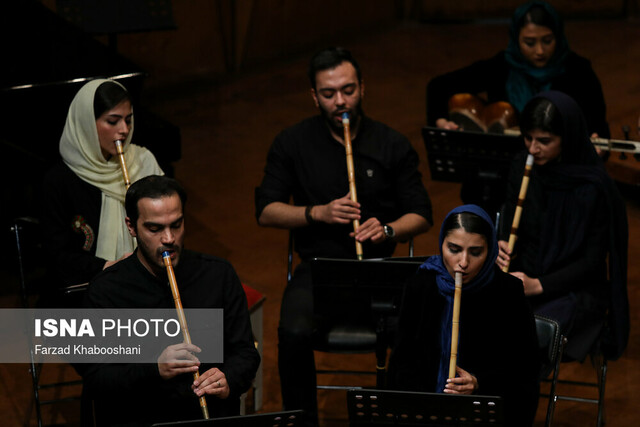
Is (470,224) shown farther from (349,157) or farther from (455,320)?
(349,157)

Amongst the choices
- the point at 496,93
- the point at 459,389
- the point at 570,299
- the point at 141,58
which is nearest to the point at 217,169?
the point at 141,58

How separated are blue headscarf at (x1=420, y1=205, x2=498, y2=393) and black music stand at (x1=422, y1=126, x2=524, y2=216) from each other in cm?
88

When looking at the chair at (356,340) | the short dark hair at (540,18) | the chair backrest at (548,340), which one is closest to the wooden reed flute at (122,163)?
the chair at (356,340)

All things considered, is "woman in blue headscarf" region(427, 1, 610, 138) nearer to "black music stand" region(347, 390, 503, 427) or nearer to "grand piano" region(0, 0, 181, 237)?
"grand piano" region(0, 0, 181, 237)

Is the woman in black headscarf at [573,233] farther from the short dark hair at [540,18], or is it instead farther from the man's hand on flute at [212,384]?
Result: the man's hand on flute at [212,384]

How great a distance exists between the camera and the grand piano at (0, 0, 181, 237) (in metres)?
4.39

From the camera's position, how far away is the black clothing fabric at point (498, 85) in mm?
4703

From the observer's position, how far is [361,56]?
8320 mm

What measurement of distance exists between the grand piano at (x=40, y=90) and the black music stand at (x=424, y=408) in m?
2.07

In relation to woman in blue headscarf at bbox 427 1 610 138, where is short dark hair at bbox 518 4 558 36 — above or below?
above

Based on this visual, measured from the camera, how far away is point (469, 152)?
13.5 ft

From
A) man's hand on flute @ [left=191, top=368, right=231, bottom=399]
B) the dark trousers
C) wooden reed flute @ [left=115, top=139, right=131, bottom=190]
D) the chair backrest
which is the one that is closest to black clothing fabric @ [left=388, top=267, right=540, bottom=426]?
the chair backrest

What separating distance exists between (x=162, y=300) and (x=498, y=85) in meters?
2.41

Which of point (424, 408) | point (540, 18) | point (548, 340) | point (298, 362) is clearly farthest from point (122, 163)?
point (540, 18)
